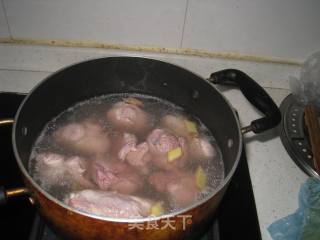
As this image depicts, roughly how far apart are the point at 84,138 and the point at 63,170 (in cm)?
12

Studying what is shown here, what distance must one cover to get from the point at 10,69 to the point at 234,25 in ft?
2.51

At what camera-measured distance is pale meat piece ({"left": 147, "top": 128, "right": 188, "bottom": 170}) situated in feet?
2.95

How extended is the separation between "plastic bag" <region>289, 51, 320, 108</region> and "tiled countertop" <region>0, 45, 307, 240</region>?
0.03 metres

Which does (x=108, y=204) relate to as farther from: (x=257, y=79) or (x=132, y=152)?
(x=257, y=79)

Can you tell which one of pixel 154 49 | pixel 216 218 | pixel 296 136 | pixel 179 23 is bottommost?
pixel 216 218

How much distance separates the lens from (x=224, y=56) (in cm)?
120

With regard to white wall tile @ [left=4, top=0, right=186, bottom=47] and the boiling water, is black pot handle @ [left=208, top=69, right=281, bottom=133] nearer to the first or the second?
the boiling water

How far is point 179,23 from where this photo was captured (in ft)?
3.58

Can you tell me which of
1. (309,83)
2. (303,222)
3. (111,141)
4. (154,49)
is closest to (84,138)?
(111,141)

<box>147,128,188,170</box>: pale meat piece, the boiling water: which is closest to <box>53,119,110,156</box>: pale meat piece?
the boiling water

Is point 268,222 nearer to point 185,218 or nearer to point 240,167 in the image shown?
point 240,167

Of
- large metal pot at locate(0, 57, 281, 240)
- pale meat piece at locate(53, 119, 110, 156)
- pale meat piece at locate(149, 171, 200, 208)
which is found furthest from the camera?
pale meat piece at locate(53, 119, 110, 156)

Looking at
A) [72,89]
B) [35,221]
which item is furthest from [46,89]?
[35,221]

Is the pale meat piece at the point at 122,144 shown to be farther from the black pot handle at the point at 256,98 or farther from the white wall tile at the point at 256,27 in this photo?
the white wall tile at the point at 256,27
